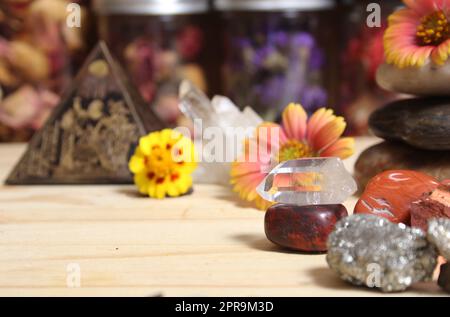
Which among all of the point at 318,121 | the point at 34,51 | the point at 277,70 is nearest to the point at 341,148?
the point at 318,121

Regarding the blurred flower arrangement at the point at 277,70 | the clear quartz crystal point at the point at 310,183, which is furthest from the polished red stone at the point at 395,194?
the blurred flower arrangement at the point at 277,70

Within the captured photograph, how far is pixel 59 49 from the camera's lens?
1.14 meters

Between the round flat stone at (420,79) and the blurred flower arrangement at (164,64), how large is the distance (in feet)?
1.56

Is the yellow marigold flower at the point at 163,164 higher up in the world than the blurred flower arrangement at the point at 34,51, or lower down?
lower down

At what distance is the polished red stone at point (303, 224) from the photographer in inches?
20.3

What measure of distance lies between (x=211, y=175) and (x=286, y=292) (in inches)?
15.6

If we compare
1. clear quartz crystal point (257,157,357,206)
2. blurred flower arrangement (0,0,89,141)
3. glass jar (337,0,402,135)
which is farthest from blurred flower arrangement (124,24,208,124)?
clear quartz crystal point (257,157,357,206)

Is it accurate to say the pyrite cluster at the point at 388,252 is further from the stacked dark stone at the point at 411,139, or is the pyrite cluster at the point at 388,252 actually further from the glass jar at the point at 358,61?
the glass jar at the point at 358,61

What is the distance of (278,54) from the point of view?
3.51 ft

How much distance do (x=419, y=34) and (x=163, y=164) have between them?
0.89 feet

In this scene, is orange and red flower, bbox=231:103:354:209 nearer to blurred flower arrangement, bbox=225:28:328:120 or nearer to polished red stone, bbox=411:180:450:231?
polished red stone, bbox=411:180:450:231

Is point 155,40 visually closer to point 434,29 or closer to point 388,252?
point 434,29

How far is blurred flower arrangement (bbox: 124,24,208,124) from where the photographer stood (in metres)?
1.11

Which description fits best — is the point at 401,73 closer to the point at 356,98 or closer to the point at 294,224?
the point at 294,224
